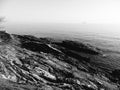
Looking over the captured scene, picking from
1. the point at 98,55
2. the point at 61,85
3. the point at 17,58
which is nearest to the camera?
the point at 61,85

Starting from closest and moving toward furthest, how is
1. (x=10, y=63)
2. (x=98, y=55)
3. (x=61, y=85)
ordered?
(x=61, y=85) < (x=10, y=63) < (x=98, y=55)

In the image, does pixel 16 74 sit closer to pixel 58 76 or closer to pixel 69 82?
pixel 58 76

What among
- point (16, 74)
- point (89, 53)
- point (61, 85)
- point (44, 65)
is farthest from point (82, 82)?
point (89, 53)

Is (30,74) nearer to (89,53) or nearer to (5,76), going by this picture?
Answer: (5,76)

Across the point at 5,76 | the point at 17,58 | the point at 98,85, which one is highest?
the point at 17,58

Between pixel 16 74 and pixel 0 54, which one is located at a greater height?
pixel 0 54

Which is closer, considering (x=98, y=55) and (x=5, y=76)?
(x=5, y=76)

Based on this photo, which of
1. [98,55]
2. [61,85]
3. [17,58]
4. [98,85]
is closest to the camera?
[61,85]

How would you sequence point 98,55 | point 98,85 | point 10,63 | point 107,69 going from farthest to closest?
point 98,55
point 107,69
point 10,63
point 98,85

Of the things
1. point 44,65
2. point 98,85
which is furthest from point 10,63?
point 98,85
